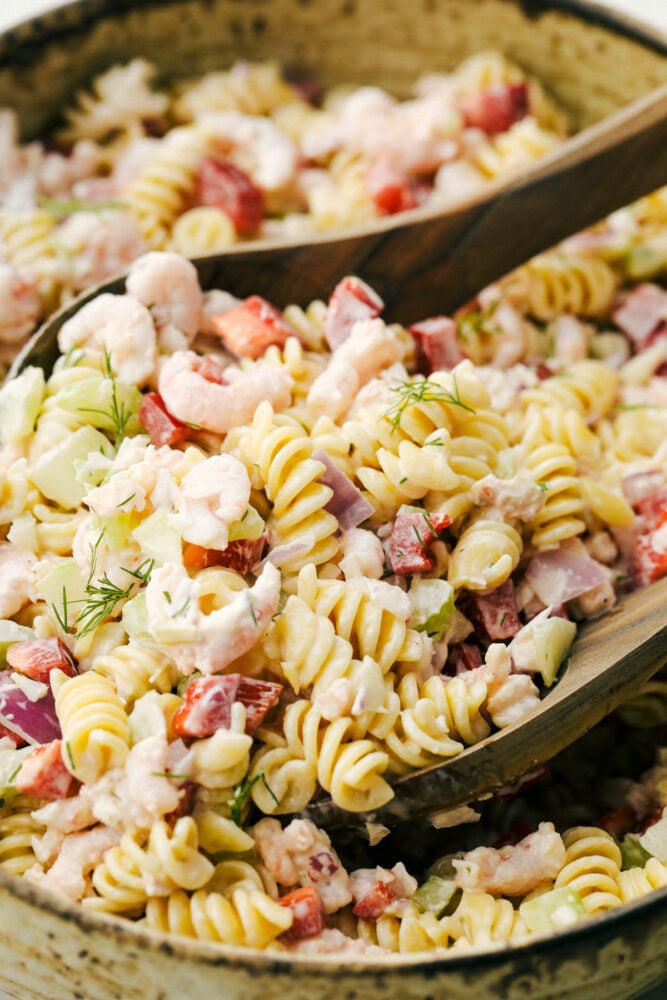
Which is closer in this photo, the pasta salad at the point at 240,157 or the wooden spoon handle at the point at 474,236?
the wooden spoon handle at the point at 474,236

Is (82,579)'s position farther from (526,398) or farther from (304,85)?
(304,85)

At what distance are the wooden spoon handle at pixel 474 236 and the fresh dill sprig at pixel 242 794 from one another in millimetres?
1723

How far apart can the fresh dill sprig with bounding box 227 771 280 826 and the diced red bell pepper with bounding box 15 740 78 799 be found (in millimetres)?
389

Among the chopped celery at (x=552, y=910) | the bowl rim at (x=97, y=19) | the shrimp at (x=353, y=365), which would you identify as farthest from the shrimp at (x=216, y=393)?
the bowl rim at (x=97, y=19)

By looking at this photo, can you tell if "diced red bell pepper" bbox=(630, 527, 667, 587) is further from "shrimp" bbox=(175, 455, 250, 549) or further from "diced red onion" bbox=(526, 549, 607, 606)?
"shrimp" bbox=(175, 455, 250, 549)

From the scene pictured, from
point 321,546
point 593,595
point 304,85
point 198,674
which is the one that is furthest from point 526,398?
point 304,85

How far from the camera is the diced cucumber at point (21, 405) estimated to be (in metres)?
3.21

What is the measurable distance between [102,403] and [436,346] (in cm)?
110

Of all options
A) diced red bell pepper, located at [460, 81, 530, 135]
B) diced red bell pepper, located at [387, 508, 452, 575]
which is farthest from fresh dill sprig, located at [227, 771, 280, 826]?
diced red bell pepper, located at [460, 81, 530, 135]

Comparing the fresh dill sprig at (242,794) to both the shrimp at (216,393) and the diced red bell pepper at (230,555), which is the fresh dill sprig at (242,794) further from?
the shrimp at (216,393)

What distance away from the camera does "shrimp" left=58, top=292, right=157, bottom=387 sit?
130 inches

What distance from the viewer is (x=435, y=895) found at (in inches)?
112

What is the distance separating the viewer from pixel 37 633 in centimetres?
291

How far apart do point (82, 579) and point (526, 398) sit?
155cm
